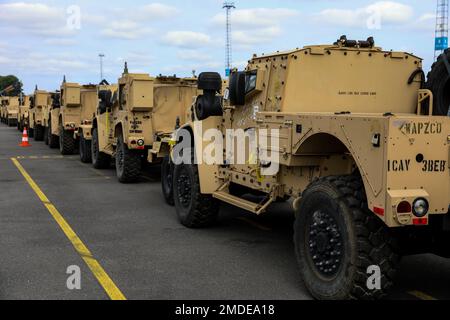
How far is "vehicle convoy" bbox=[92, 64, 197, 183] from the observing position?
1152 cm

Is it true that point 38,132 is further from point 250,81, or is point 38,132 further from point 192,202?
point 250,81

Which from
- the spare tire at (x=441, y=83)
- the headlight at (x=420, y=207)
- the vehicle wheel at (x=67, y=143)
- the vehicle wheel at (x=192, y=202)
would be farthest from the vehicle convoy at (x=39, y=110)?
the headlight at (x=420, y=207)

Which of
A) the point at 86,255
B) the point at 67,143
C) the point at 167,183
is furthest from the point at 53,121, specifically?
the point at 86,255

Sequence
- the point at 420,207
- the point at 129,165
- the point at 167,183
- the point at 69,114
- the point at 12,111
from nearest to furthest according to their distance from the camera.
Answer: the point at 420,207, the point at 167,183, the point at 129,165, the point at 69,114, the point at 12,111

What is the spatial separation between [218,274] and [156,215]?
321 centimetres

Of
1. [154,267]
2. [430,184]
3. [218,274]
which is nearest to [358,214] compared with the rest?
[430,184]

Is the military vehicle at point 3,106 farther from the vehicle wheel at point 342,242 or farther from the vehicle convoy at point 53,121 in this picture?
the vehicle wheel at point 342,242

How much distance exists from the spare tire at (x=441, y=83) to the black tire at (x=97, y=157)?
10.1m

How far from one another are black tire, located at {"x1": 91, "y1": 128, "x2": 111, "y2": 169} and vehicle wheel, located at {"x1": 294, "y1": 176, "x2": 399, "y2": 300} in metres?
10.2

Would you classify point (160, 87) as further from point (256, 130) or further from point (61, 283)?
point (61, 283)

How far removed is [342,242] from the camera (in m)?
4.37

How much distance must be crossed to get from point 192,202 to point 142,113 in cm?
479
